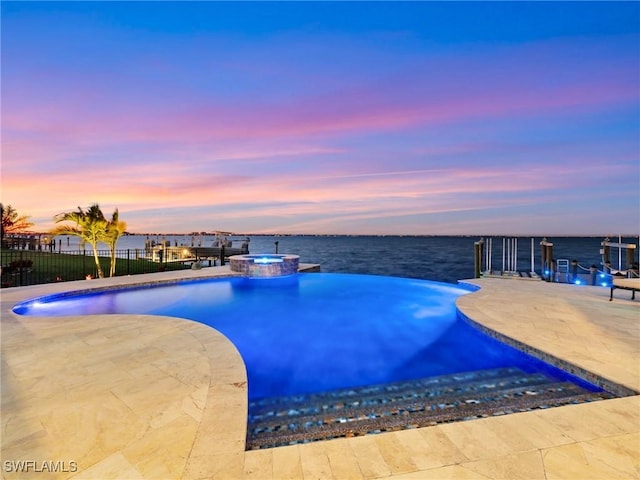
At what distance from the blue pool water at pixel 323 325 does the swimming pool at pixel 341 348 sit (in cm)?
2

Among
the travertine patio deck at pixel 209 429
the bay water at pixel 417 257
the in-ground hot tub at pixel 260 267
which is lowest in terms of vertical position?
the bay water at pixel 417 257

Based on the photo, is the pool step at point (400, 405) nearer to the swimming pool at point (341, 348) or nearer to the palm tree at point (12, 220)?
the swimming pool at point (341, 348)

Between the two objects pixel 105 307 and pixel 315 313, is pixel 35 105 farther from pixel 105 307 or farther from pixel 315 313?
pixel 315 313

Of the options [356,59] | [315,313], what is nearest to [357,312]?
[315,313]

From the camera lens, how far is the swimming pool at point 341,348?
11.5ft

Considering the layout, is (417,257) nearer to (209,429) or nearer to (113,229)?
(113,229)

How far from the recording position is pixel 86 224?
10.2m

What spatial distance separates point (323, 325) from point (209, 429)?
16.1 feet

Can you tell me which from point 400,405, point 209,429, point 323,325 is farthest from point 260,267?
point 209,429

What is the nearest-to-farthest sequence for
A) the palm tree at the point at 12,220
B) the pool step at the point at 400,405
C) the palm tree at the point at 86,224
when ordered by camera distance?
the pool step at the point at 400,405 → the palm tree at the point at 86,224 → the palm tree at the point at 12,220

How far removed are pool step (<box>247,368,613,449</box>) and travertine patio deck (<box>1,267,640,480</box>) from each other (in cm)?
43

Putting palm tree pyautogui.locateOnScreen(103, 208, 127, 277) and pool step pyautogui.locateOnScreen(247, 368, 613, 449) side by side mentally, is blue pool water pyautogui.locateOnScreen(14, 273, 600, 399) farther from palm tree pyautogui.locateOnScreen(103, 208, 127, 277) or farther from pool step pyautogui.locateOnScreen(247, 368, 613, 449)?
palm tree pyautogui.locateOnScreen(103, 208, 127, 277)

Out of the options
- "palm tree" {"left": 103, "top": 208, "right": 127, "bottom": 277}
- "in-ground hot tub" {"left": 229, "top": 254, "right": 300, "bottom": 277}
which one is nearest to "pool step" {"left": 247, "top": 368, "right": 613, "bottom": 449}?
"in-ground hot tub" {"left": 229, "top": 254, "right": 300, "bottom": 277}

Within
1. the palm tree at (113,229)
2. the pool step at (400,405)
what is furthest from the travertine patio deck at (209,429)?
the palm tree at (113,229)
